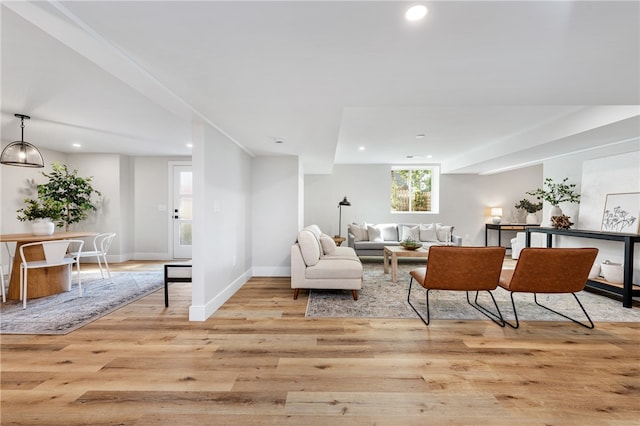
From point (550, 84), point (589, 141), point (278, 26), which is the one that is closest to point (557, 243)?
point (589, 141)

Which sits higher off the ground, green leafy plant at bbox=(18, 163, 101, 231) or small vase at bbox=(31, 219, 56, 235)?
green leafy plant at bbox=(18, 163, 101, 231)

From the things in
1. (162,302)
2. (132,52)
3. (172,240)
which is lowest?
(162,302)

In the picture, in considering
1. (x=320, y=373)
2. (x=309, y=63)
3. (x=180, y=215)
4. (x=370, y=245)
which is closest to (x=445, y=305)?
(x=320, y=373)

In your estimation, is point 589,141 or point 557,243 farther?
point 557,243

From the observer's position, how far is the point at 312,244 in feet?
11.9

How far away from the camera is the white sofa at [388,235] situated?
20.1ft

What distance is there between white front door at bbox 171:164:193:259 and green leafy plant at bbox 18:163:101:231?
1457 mm

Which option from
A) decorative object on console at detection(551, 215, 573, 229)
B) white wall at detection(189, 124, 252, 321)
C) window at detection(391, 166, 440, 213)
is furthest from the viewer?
window at detection(391, 166, 440, 213)

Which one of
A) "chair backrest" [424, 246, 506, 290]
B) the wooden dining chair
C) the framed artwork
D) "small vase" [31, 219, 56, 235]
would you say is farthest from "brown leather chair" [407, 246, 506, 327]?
"small vase" [31, 219, 56, 235]

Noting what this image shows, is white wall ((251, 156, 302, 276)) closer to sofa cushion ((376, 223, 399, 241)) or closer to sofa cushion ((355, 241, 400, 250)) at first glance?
sofa cushion ((355, 241, 400, 250))

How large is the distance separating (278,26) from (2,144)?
18.9ft

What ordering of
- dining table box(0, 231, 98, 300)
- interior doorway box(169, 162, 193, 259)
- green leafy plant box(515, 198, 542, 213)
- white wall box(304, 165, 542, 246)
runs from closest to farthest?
dining table box(0, 231, 98, 300), interior doorway box(169, 162, 193, 259), green leafy plant box(515, 198, 542, 213), white wall box(304, 165, 542, 246)

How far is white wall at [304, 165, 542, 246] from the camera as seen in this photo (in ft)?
24.7

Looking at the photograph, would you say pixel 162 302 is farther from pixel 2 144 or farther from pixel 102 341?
pixel 2 144
